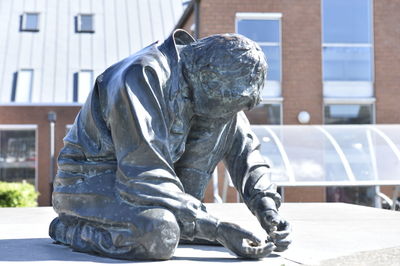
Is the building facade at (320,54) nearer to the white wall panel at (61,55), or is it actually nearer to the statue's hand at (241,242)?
the white wall panel at (61,55)

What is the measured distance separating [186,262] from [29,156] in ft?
66.1

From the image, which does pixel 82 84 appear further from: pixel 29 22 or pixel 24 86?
pixel 29 22

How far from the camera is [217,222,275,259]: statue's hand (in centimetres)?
307

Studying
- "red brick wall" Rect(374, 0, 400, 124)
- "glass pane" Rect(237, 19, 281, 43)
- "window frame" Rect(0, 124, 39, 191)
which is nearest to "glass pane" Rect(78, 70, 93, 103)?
"window frame" Rect(0, 124, 39, 191)

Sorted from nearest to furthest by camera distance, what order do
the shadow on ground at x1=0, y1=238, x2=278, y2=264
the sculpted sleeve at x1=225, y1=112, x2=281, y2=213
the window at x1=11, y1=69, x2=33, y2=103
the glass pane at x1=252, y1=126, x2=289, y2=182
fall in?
the shadow on ground at x1=0, y1=238, x2=278, y2=264
the sculpted sleeve at x1=225, y1=112, x2=281, y2=213
the glass pane at x1=252, y1=126, x2=289, y2=182
the window at x1=11, y1=69, x2=33, y2=103

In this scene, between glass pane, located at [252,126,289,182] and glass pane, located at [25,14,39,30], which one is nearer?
glass pane, located at [252,126,289,182]

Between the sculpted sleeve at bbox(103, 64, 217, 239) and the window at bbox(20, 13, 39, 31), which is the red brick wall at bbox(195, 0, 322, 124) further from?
the window at bbox(20, 13, 39, 31)

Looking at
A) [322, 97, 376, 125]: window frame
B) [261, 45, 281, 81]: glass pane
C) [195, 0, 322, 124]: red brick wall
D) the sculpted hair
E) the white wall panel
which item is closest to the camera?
the sculpted hair

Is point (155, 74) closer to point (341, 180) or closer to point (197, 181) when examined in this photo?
point (197, 181)

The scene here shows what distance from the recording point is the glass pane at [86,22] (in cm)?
2581

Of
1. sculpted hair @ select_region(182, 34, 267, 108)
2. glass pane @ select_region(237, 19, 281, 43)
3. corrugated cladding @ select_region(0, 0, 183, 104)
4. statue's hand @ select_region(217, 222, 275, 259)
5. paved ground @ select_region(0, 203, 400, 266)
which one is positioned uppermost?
corrugated cladding @ select_region(0, 0, 183, 104)

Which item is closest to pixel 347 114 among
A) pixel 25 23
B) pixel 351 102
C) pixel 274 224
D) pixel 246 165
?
pixel 351 102

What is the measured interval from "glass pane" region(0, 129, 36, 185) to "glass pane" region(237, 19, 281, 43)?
10208mm

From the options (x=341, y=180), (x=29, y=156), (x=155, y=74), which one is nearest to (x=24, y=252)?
(x=155, y=74)
